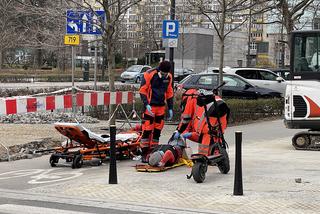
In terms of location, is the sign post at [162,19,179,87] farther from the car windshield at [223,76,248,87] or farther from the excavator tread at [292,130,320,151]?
the car windshield at [223,76,248,87]

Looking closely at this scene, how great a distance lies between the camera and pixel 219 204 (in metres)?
7.72

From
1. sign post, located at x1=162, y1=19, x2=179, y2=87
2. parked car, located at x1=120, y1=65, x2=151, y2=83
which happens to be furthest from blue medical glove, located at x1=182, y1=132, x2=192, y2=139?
parked car, located at x1=120, y1=65, x2=151, y2=83

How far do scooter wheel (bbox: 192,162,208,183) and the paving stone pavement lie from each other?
95 mm

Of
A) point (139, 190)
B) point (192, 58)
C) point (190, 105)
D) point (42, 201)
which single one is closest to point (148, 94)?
point (190, 105)

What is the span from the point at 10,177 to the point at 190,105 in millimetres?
3253

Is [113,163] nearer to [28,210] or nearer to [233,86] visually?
[28,210]

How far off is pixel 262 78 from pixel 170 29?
384 inches

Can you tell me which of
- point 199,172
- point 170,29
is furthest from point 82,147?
point 170,29

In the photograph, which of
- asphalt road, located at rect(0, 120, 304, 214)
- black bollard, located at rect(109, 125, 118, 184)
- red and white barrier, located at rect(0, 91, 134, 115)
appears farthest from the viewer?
red and white barrier, located at rect(0, 91, 134, 115)

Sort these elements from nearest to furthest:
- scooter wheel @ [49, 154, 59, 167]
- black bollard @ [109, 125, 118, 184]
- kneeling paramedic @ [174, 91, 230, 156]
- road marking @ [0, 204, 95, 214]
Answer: road marking @ [0, 204, 95, 214] → black bollard @ [109, 125, 118, 184] → kneeling paramedic @ [174, 91, 230, 156] → scooter wheel @ [49, 154, 59, 167]

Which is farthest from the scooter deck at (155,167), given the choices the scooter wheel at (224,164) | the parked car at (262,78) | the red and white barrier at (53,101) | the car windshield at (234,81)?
the parked car at (262,78)

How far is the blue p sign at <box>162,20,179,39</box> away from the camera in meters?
17.0

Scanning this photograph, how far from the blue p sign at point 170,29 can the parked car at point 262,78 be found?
8691 mm

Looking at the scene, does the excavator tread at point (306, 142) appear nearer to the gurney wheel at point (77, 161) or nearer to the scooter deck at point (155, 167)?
the scooter deck at point (155, 167)
